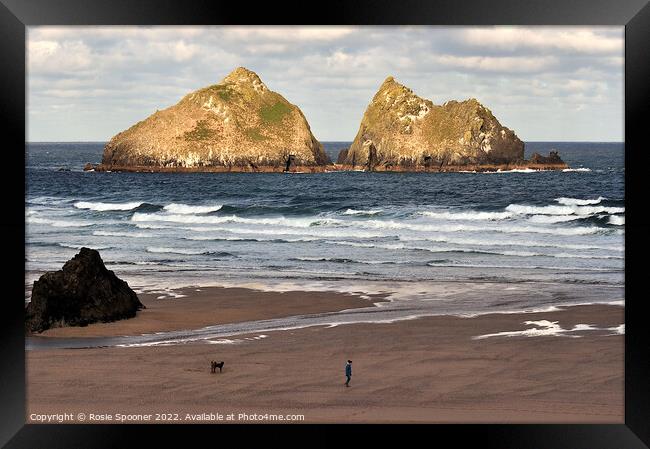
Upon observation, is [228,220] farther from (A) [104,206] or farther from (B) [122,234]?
(A) [104,206]

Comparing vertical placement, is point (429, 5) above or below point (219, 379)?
above

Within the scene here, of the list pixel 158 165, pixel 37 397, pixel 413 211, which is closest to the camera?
pixel 37 397

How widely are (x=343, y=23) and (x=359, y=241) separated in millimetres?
25436

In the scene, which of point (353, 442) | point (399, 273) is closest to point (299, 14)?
point (353, 442)

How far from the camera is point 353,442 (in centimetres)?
938

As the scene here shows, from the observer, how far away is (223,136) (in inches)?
3760

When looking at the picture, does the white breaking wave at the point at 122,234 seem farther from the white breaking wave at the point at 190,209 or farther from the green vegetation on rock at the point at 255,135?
the green vegetation on rock at the point at 255,135

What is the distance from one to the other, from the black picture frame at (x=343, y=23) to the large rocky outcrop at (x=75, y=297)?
21.9ft

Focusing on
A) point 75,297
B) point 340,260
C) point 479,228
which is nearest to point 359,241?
point 340,260

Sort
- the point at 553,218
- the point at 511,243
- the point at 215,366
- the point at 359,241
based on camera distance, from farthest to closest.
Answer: the point at 553,218 < the point at 359,241 < the point at 511,243 < the point at 215,366

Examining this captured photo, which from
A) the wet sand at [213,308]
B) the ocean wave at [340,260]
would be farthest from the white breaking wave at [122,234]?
the wet sand at [213,308]

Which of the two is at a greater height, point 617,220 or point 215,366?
point 617,220
